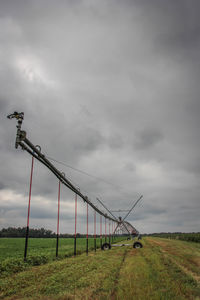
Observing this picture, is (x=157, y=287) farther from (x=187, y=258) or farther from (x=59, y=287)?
(x=187, y=258)

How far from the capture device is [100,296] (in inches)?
251

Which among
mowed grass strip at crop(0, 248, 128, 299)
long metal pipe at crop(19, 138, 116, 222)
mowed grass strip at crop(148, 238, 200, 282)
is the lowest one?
mowed grass strip at crop(148, 238, 200, 282)

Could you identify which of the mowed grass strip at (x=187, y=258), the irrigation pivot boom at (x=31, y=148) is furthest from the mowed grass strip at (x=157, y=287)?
the irrigation pivot boom at (x=31, y=148)

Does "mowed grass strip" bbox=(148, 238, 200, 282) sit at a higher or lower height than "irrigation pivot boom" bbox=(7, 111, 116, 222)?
lower

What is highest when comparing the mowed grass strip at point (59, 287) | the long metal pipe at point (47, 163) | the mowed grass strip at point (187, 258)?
the long metal pipe at point (47, 163)

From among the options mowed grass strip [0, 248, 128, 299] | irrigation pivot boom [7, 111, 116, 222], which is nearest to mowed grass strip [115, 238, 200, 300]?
mowed grass strip [0, 248, 128, 299]

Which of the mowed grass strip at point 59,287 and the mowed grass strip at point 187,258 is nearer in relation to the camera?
the mowed grass strip at point 59,287

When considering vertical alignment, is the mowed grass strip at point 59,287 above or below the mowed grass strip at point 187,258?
above

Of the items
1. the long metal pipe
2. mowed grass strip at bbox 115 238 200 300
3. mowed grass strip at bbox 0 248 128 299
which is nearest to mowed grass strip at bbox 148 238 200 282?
mowed grass strip at bbox 115 238 200 300

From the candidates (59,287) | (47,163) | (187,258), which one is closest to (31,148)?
(47,163)

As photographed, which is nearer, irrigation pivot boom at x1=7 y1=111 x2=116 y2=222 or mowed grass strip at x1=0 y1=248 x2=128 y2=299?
mowed grass strip at x1=0 y1=248 x2=128 y2=299

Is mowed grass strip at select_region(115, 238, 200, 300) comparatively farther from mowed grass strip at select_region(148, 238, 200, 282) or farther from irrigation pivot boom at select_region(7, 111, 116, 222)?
irrigation pivot boom at select_region(7, 111, 116, 222)

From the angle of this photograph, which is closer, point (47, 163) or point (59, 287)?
point (59, 287)

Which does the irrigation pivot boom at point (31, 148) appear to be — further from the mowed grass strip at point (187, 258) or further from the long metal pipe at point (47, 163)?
the mowed grass strip at point (187, 258)
